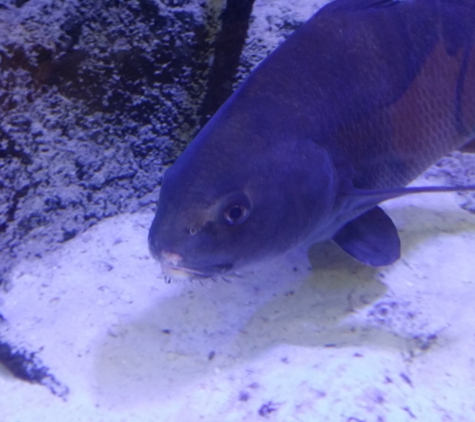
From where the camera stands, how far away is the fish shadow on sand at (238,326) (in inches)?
87.0

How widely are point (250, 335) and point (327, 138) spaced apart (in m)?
1.13

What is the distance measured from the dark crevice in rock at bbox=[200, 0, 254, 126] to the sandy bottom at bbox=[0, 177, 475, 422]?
1.03m

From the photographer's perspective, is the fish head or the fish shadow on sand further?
the fish shadow on sand

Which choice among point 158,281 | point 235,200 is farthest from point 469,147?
point 158,281

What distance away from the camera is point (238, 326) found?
8.05 feet

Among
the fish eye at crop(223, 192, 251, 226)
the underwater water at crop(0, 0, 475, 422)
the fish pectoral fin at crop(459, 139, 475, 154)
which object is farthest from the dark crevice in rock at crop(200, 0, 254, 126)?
the fish pectoral fin at crop(459, 139, 475, 154)

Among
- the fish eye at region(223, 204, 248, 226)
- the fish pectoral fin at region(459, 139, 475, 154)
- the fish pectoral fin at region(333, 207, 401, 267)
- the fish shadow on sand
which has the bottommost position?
the fish shadow on sand

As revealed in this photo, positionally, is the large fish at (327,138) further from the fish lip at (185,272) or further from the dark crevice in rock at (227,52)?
the dark crevice in rock at (227,52)

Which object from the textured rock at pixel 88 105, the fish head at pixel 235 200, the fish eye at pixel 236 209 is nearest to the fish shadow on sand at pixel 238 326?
the fish head at pixel 235 200

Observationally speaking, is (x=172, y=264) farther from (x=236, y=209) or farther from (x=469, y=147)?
(x=469, y=147)

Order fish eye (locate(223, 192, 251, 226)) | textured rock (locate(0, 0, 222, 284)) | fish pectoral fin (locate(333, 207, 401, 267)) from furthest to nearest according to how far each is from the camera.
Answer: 1. textured rock (locate(0, 0, 222, 284))
2. fish pectoral fin (locate(333, 207, 401, 267))
3. fish eye (locate(223, 192, 251, 226))

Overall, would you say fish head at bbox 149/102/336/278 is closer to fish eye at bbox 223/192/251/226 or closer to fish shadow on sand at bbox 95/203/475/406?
fish eye at bbox 223/192/251/226

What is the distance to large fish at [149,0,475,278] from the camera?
2070 millimetres

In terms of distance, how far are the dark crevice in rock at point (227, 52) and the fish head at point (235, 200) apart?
1130 mm
